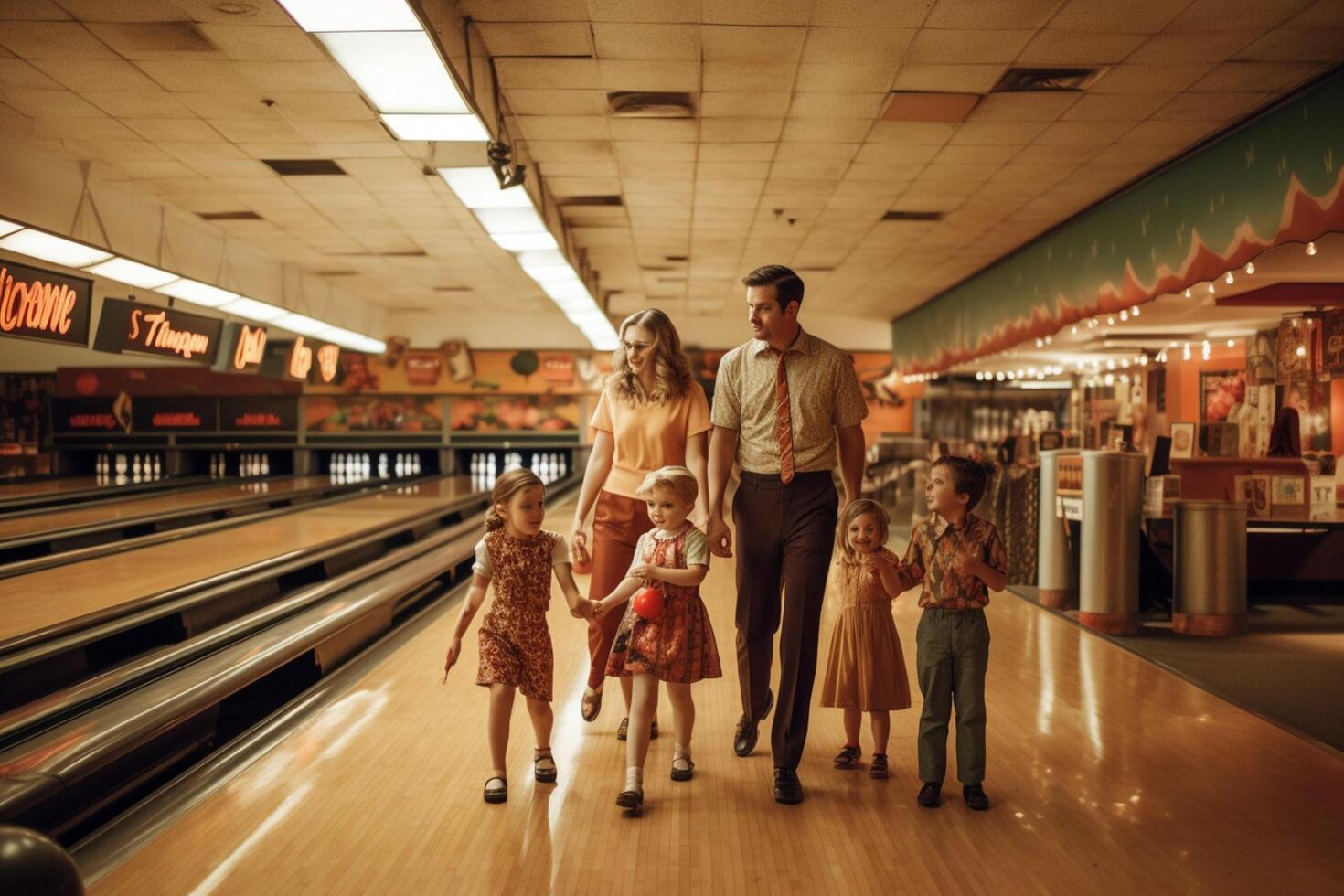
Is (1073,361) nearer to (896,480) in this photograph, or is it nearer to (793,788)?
(896,480)

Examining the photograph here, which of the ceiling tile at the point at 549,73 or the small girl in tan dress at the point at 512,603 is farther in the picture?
the ceiling tile at the point at 549,73

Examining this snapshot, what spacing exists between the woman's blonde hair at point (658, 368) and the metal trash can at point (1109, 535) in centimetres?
338

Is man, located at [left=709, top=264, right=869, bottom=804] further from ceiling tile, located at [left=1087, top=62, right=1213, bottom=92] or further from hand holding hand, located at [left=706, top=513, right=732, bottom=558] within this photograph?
ceiling tile, located at [left=1087, top=62, right=1213, bottom=92]

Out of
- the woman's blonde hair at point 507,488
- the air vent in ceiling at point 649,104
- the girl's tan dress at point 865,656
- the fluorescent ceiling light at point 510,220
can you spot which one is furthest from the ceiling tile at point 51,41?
the girl's tan dress at point 865,656

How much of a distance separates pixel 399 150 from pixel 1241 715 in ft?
17.9

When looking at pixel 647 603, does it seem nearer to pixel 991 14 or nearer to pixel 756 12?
pixel 756 12

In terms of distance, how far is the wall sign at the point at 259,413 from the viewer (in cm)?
1451

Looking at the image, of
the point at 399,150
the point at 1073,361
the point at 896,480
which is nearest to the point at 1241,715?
the point at 399,150

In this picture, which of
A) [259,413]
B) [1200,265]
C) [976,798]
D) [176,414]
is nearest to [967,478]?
[976,798]

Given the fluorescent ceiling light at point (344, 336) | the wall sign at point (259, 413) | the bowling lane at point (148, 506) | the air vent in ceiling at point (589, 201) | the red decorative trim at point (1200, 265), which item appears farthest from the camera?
the wall sign at point (259, 413)

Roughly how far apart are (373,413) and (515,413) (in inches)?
76.1

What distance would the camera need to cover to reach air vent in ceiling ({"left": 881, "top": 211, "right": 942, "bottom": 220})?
27.7ft

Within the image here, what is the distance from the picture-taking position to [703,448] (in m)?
3.49

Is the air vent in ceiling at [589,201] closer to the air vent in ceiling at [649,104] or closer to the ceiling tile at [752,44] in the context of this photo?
the air vent in ceiling at [649,104]
